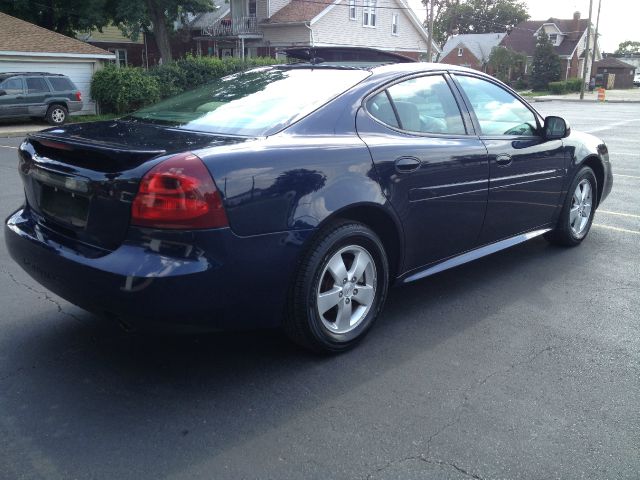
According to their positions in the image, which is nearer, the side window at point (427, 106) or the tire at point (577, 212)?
the side window at point (427, 106)

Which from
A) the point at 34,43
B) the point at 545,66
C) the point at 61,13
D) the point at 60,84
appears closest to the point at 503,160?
the point at 60,84

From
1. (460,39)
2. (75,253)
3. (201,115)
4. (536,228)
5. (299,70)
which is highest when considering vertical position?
(460,39)

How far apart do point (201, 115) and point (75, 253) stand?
45.8 inches

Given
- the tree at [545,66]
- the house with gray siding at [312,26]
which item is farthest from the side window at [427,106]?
the tree at [545,66]

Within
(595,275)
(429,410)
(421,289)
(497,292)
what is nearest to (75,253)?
(429,410)

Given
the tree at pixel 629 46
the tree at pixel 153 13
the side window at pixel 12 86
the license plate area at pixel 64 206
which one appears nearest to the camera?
the license plate area at pixel 64 206

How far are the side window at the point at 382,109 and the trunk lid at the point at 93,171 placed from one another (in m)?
0.98

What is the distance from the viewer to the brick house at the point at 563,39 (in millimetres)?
67250

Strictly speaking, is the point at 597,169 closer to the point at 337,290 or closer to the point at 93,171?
the point at 337,290

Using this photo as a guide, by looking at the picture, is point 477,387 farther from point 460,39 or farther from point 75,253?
point 460,39

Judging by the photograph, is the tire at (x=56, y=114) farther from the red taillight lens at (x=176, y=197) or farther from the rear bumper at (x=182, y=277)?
the red taillight lens at (x=176, y=197)

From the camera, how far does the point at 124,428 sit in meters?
2.77

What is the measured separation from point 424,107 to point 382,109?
441 mm

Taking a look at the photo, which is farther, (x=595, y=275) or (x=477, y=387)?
(x=595, y=275)
